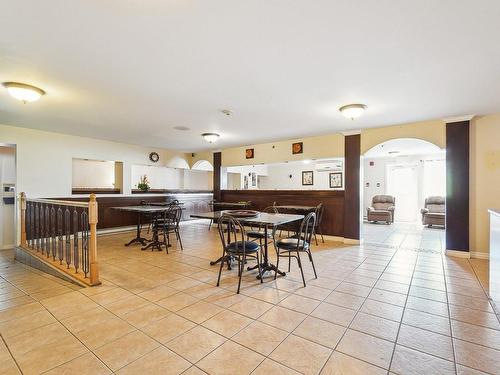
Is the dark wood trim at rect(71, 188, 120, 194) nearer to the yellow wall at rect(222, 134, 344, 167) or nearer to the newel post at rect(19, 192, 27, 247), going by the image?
the newel post at rect(19, 192, 27, 247)

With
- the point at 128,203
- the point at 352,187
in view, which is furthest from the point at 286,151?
the point at 128,203

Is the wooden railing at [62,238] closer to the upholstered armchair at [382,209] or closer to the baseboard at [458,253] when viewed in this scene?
the baseboard at [458,253]

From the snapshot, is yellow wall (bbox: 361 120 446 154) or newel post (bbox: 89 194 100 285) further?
yellow wall (bbox: 361 120 446 154)

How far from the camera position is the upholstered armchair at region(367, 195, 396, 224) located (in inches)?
327

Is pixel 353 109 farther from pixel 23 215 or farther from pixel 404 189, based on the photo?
pixel 404 189

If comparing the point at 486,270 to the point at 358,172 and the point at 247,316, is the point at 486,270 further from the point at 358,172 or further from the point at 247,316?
the point at 247,316

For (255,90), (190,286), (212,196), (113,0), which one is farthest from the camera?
(212,196)

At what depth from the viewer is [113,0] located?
1.74 metres

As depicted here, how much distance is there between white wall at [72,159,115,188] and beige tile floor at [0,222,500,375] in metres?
4.79

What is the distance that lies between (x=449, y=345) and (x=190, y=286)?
2454 mm

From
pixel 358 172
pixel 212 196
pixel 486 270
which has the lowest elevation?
pixel 486 270

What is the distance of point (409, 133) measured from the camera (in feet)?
16.0

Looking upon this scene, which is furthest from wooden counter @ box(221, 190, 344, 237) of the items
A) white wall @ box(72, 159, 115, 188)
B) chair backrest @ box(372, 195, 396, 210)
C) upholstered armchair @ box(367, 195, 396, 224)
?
white wall @ box(72, 159, 115, 188)

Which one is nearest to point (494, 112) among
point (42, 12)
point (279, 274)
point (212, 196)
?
point (279, 274)
